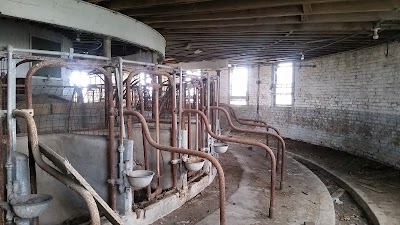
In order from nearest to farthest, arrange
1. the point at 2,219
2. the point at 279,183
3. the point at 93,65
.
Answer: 1. the point at 2,219
2. the point at 93,65
3. the point at 279,183

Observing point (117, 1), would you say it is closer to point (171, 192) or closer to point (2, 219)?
point (171, 192)

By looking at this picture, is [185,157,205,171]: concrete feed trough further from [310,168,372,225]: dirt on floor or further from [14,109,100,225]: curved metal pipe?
[310,168,372,225]: dirt on floor

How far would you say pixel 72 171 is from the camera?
2.05 metres

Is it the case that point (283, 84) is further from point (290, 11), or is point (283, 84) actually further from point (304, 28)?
point (290, 11)

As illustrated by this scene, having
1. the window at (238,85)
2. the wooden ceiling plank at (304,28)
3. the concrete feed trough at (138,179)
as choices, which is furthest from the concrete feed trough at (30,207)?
the window at (238,85)

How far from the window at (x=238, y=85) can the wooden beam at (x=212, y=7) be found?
25.6 ft

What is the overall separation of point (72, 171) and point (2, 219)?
88 cm

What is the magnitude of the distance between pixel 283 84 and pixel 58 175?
10.5 meters

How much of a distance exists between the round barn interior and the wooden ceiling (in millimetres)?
26

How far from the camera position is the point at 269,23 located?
588cm

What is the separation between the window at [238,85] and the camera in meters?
12.8

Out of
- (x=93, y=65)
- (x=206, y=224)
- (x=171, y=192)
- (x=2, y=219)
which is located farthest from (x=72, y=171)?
(x=171, y=192)

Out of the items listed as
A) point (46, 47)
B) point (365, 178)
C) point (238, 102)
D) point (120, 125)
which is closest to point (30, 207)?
point (120, 125)

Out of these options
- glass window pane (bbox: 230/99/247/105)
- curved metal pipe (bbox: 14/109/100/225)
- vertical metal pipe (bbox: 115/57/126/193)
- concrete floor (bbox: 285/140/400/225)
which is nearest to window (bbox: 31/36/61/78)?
vertical metal pipe (bbox: 115/57/126/193)
